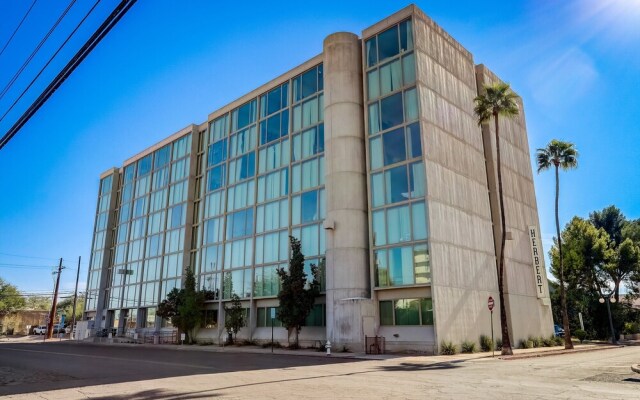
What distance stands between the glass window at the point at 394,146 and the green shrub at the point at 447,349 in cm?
1249

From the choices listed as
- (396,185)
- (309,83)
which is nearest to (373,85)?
(309,83)

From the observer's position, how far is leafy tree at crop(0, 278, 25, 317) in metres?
84.8

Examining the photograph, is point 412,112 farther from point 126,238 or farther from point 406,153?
point 126,238

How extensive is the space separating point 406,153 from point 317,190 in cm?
850

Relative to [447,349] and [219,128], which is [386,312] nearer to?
[447,349]

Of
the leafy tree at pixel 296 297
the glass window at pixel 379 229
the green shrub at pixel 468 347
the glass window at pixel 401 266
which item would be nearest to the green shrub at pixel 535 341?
the green shrub at pixel 468 347

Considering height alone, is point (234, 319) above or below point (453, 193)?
below

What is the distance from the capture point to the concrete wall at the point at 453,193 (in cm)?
2838

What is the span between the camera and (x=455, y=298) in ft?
93.9

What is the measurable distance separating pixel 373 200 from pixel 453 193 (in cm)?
569

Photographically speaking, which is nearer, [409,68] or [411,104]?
[411,104]

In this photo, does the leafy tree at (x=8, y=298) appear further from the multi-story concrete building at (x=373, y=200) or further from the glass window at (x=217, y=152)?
the glass window at (x=217, y=152)

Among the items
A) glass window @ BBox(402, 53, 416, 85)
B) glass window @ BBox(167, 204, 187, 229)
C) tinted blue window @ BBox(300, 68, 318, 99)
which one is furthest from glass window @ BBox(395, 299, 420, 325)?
glass window @ BBox(167, 204, 187, 229)

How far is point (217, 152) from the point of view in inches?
1911
